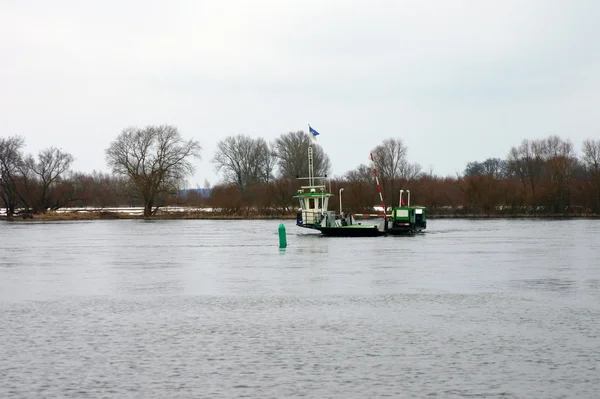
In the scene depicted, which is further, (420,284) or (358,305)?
(420,284)

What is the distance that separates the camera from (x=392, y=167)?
11594 centimetres

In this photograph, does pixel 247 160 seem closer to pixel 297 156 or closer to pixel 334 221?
pixel 297 156

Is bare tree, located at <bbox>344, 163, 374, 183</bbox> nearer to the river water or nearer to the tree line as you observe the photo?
the tree line

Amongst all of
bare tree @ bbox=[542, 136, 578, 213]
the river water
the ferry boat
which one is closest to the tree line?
bare tree @ bbox=[542, 136, 578, 213]

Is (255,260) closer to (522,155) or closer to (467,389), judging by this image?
(467,389)

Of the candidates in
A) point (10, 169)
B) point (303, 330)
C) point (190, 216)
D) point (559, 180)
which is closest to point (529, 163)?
point (559, 180)

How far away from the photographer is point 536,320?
17.4 metres

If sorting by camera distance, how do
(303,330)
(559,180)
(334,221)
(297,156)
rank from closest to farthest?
1. (303,330)
2. (334,221)
3. (559,180)
4. (297,156)

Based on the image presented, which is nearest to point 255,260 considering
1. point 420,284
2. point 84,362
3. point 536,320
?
point 420,284

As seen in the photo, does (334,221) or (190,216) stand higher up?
(190,216)

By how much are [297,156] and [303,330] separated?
105 meters

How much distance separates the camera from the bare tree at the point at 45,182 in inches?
4505

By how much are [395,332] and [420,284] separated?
871cm

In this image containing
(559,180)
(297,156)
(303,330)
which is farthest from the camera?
(297,156)
